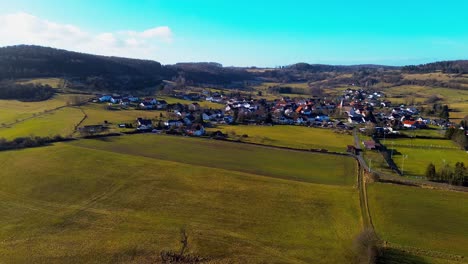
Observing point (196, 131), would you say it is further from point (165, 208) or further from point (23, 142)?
point (165, 208)

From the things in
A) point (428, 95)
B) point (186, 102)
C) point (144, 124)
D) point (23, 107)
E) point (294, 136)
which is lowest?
point (294, 136)

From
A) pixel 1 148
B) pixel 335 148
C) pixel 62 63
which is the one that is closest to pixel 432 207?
pixel 335 148

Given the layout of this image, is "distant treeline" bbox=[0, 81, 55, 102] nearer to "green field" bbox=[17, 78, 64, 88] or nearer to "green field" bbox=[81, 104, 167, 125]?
"green field" bbox=[17, 78, 64, 88]

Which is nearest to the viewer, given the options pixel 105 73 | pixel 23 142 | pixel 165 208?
pixel 165 208

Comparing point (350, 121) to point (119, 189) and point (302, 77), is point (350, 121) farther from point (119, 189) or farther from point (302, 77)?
point (302, 77)

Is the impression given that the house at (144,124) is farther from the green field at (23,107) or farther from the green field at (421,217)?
the green field at (421,217)

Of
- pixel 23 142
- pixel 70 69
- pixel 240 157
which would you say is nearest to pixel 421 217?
pixel 240 157

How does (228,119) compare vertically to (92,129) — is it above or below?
below
